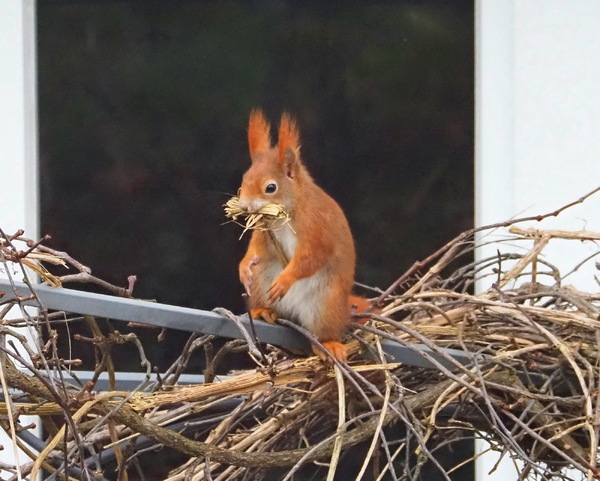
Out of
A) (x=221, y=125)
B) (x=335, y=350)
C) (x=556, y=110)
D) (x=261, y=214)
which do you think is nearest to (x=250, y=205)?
(x=261, y=214)

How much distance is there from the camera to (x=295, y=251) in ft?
4.58

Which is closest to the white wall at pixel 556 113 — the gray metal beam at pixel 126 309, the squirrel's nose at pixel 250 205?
the squirrel's nose at pixel 250 205

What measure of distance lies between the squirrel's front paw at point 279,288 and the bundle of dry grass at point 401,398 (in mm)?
91

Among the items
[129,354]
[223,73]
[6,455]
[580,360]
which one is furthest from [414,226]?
[6,455]

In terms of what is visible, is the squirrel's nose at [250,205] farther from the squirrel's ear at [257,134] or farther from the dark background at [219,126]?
the dark background at [219,126]

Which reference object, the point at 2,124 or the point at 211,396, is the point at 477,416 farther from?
the point at 2,124

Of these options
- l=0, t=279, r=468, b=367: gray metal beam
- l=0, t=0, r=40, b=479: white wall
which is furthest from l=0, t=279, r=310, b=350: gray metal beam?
l=0, t=0, r=40, b=479: white wall

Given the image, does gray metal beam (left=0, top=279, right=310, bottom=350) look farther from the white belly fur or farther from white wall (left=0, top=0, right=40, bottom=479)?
white wall (left=0, top=0, right=40, bottom=479)

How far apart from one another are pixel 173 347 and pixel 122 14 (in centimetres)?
79

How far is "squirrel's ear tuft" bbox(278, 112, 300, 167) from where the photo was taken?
1.33 meters

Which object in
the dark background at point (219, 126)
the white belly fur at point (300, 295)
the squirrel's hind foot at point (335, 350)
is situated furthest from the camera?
the dark background at point (219, 126)

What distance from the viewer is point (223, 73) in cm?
208

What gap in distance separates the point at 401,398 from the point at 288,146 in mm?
442

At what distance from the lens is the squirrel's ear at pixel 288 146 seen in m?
1.33
